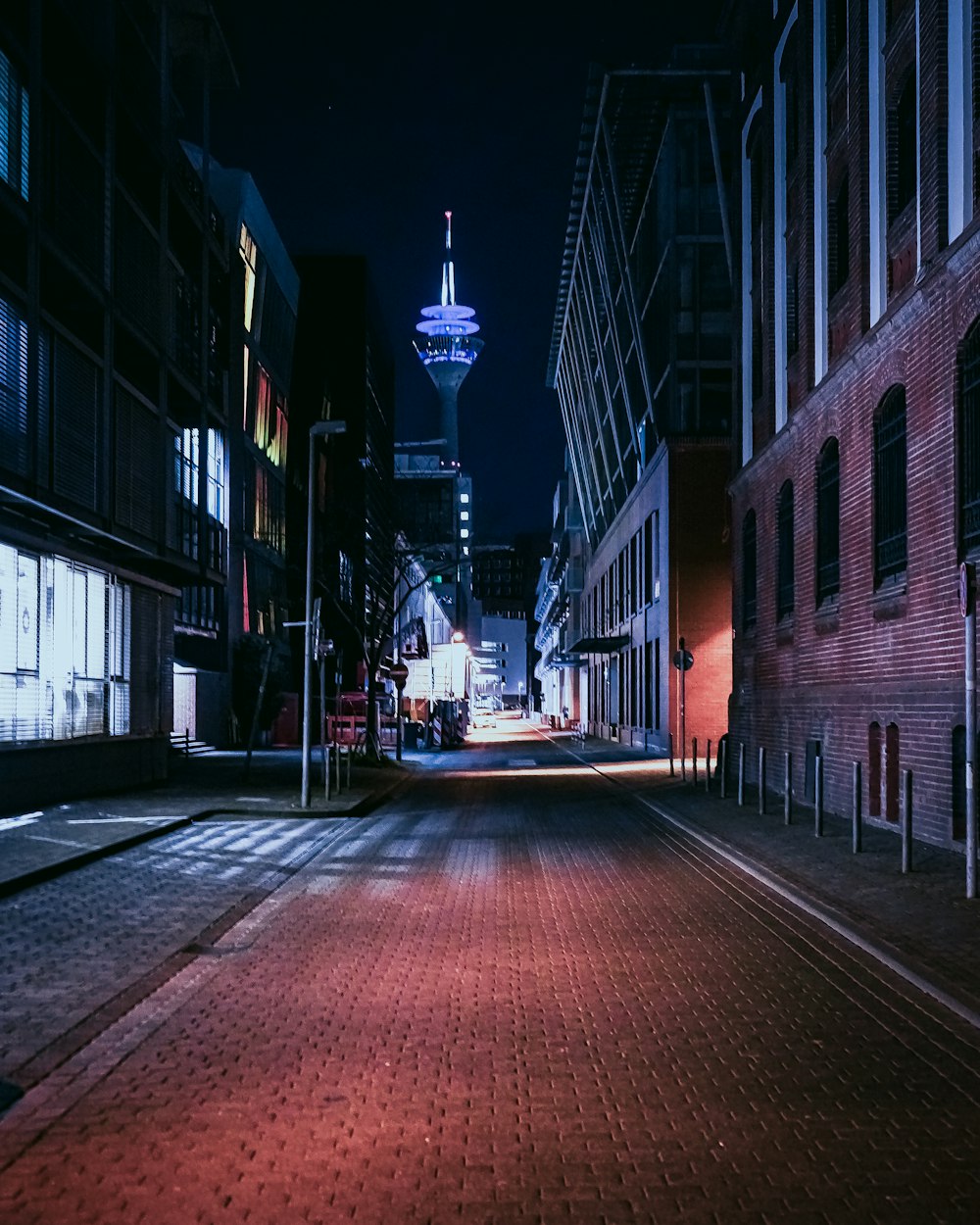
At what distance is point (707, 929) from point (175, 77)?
30.6 metres

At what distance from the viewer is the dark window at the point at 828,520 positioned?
21.4 metres

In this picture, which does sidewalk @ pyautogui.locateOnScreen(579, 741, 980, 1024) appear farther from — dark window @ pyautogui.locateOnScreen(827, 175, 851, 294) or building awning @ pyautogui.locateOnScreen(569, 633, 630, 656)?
building awning @ pyautogui.locateOnScreen(569, 633, 630, 656)

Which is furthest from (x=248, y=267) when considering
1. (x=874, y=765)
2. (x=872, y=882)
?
(x=872, y=882)

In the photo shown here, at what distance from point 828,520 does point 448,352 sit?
170593mm

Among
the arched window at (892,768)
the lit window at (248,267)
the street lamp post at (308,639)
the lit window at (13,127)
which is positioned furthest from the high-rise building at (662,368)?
the lit window at (13,127)

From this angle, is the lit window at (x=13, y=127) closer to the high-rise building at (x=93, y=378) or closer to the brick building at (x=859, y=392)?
the high-rise building at (x=93, y=378)

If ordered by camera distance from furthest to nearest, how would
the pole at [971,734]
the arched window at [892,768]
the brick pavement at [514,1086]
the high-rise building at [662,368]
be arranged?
the high-rise building at [662,368] → the arched window at [892,768] → the pole at [971,734] → the brick pavement at [514,1086]

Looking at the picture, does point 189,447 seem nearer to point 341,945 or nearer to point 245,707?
point 245,707

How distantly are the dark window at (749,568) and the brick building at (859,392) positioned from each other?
0.05 metres

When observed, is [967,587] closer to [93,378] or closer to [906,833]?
[906,833]

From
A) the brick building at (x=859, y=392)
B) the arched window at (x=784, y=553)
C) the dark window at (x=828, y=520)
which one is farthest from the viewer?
the arched window at (x=784, y=553)

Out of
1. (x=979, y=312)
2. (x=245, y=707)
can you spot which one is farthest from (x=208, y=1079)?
(x=245, y=707)

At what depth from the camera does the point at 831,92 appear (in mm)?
21297

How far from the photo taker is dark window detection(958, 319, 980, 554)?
579 inches
